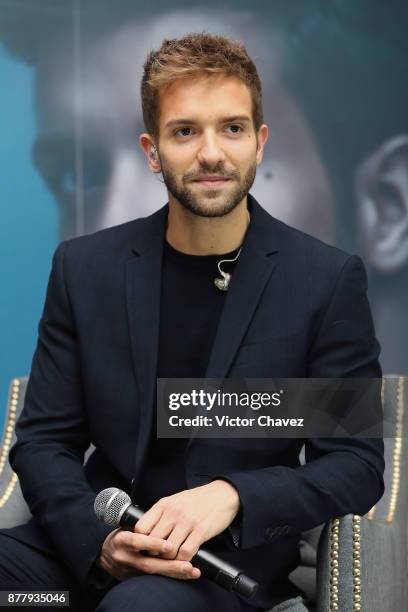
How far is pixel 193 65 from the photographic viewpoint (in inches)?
94.7

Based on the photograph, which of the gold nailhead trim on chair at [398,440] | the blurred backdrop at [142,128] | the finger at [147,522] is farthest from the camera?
the blurred backdrop at [142,128]

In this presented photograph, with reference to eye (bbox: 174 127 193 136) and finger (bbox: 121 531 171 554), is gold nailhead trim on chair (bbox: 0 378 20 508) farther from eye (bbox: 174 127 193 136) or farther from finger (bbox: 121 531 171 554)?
eye (bbox: 174 127 193 136)

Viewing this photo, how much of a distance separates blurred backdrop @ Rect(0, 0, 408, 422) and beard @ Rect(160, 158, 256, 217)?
2.12 metres

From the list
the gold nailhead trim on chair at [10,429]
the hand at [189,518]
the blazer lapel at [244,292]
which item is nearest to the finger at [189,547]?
the hand at [189,518]

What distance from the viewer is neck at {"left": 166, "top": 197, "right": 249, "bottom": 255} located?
2.47m

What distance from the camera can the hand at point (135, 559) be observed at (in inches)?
81.2

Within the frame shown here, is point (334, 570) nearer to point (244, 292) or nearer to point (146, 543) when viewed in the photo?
point (146, 543)

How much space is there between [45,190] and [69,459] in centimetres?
220

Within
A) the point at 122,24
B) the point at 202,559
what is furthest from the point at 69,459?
the point at 122,24

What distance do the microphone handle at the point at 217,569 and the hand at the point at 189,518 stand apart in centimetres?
1

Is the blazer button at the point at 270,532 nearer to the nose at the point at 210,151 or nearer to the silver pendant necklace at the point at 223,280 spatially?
the silver pendant necklace at the point at 223,280

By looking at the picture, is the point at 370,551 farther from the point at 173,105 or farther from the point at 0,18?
the point at 0,18

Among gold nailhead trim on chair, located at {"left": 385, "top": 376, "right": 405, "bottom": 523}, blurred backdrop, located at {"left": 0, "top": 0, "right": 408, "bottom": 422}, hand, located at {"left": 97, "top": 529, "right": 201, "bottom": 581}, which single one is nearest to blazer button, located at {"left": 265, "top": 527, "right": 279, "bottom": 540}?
hand, located at {"left": 97, "top": 529, "right": 201, "bottom": 581}

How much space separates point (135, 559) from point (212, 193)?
2.58ft
